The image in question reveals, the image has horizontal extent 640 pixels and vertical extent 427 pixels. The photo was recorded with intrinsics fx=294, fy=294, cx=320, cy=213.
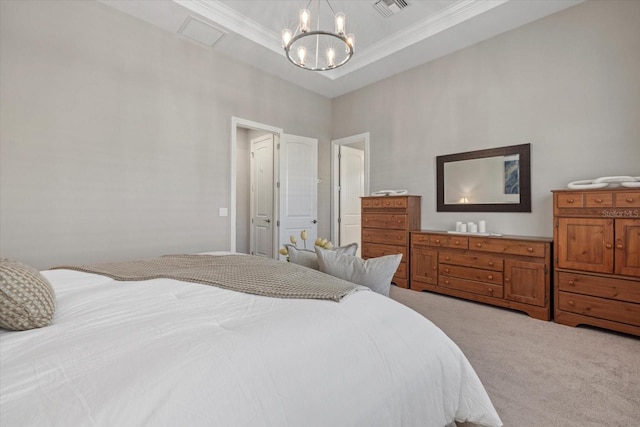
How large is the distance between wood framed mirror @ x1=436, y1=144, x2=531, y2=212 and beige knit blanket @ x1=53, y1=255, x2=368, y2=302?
2972 mm

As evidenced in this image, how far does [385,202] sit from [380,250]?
69 centimetres

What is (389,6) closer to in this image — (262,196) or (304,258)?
(304,258)

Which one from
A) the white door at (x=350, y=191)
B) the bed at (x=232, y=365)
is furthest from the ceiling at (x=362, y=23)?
the bed at (x=232, y=365)

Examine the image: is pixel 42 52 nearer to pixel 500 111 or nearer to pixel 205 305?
pixel 205 305

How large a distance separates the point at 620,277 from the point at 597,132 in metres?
1.43

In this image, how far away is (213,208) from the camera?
3855mm

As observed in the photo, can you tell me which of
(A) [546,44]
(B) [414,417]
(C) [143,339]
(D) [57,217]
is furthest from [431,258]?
(D) [57,217]

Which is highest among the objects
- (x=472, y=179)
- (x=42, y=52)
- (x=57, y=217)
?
(x=42, y=52)

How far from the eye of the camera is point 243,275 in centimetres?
149

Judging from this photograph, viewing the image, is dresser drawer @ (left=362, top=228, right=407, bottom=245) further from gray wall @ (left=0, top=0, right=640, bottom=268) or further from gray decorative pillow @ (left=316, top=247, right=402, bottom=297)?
gray decorative pillow @ (left=316, top=247, right=402, bottom=297)

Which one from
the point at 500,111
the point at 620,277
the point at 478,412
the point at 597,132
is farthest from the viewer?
the point at 500,111

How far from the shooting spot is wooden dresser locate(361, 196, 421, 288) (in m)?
3.98

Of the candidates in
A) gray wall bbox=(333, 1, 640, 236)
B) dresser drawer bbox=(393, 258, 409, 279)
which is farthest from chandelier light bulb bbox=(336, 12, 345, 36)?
dresser drawer bbox=(393, 258, 409, 279)

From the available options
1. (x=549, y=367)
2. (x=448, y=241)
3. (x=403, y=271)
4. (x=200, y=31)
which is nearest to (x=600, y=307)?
(x=549, y=367)
